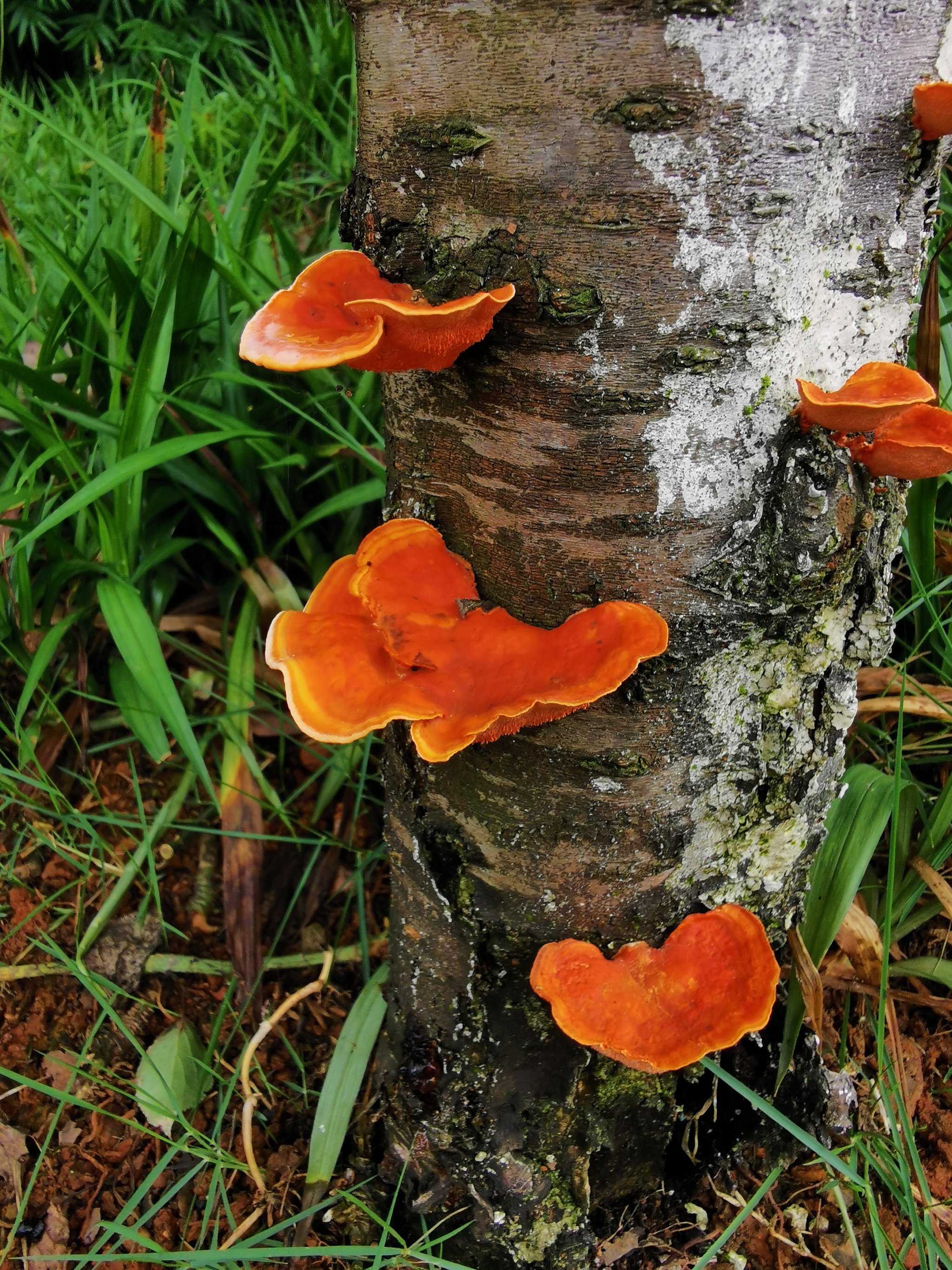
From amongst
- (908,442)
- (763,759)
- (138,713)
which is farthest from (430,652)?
(138,713)

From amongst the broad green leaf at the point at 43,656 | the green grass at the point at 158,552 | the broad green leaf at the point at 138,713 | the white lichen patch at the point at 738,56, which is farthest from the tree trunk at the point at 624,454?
the broad green leaf at the point at 43,656

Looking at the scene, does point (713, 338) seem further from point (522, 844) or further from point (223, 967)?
point (223, 967)

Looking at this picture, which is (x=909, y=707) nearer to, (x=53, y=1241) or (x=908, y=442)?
(x=908, y=442)

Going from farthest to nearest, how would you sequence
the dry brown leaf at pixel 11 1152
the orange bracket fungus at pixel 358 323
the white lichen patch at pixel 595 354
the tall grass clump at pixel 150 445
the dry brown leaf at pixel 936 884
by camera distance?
the tall grass clump at pixel 150 445
the dry brown leaf at pixel 936 884
the dry brown leaf at pixel 11 1152
the white lichen patch at pixel 595 354
the orange bracket fungus at pixel 358 323

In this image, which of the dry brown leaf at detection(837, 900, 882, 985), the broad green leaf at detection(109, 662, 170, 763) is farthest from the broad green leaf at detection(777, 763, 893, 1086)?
the broad green leaf at detection(109, 662, 170, 763)

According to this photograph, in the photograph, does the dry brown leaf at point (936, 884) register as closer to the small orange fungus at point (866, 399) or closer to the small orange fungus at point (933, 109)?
the small orange fungus at point (866, 399)

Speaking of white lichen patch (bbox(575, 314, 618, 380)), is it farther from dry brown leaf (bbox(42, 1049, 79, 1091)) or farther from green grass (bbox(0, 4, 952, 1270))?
dry brown leaf (bbox(42, 1049, 79, 1091))
